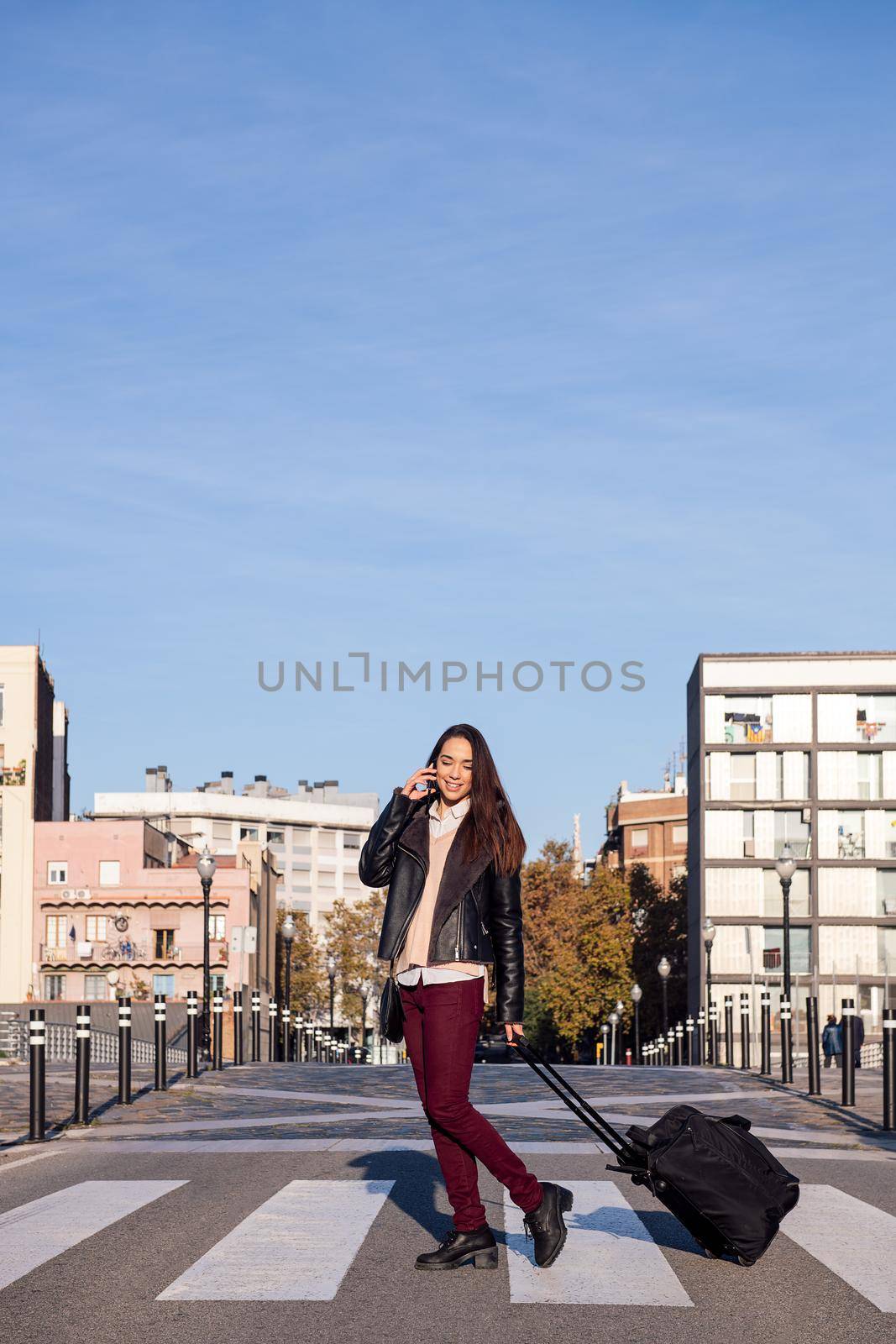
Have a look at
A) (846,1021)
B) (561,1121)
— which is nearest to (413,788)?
(561,1121)

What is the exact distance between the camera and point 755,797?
7944 centimetres

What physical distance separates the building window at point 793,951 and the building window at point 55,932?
30.9 m

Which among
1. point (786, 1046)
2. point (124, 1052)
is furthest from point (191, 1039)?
point (786, 1046)

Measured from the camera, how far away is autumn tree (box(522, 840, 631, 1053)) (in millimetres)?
84750

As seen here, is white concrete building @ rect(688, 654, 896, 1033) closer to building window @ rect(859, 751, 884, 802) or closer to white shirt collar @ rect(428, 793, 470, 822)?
building window @ rect(859, 751, 884, 802)

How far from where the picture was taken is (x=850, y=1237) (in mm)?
7664

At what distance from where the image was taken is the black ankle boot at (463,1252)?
21.8ft

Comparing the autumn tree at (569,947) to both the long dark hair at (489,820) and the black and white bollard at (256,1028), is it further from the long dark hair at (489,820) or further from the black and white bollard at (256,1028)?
the long dark hair at (489,820)

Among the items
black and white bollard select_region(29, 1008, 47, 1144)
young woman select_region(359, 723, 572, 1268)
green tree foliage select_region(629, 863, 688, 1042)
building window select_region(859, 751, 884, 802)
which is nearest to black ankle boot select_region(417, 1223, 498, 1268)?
young woman select_region(359, 723, 572, 1268)

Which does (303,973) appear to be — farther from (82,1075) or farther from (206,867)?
(82,1075)

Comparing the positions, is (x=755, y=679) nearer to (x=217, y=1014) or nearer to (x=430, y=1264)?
(x=217, y=1014)

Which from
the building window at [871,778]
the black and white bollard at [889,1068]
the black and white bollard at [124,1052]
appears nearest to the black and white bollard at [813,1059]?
the black and white bollard at [889,1068]

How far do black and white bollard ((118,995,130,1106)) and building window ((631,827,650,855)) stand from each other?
10545 cm

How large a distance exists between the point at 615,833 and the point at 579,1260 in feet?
399
